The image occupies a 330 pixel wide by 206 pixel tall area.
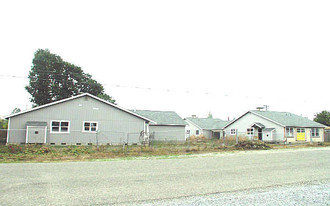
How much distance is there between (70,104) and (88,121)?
7.53ft

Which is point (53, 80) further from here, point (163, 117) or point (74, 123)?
point (74, 123)

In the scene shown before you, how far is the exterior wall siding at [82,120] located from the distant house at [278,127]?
46.2 ft

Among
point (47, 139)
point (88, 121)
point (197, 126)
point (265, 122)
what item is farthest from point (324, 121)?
point (47, 139)

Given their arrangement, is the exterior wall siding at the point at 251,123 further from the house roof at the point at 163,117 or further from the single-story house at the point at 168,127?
the house roof at the point at 163,117

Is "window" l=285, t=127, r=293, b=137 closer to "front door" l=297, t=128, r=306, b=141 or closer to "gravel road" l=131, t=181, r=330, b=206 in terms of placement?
"front door" l=297, t=128, r=306, b=141

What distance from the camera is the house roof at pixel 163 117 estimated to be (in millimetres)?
33219

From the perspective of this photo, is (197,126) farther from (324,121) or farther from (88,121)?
(88,121)

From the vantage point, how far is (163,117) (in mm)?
34750

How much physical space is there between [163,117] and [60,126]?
14.3 metres

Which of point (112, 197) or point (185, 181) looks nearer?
point (112, 197)

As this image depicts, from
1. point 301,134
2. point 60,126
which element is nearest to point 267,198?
point 60,126

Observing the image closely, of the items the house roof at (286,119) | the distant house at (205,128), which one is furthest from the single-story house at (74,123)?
the distant house at (205,128)

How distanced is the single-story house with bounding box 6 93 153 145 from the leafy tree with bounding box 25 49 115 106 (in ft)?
65.1

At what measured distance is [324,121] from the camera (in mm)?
46656
